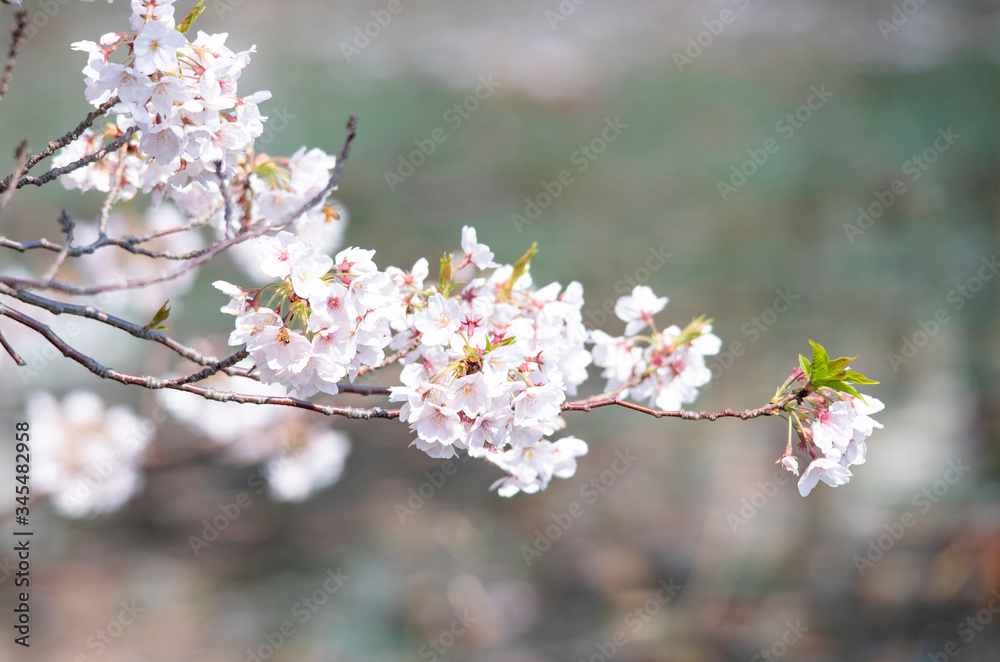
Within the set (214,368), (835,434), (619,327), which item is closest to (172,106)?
(214,368)

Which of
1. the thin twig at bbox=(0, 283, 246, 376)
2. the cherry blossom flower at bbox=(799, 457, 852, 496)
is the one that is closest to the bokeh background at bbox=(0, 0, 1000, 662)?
the thin twig at bbox=(0, 283, 246, 376)

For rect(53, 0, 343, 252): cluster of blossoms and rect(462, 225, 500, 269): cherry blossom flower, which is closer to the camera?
rect(53, 0, 343, 252): cluster of blossoms

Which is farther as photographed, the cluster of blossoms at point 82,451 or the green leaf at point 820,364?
the cluster of blossoms at point 82,451

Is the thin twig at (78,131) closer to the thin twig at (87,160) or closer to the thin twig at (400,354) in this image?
the thin twig at (87,160)

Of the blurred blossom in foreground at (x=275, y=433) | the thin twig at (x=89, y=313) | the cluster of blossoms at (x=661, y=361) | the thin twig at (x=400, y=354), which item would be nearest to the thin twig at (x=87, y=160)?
the thin twig at (x=89, y=313)

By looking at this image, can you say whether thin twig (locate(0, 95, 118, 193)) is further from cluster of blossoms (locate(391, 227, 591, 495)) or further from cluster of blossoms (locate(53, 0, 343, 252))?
cluster of blossoms (locate(391, 227, 591, 495))

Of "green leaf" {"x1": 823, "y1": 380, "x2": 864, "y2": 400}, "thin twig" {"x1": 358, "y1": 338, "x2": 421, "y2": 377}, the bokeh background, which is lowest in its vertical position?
"green leaf" {"x1": 823, "y1": 380, "x2": 864, "y2": 400}

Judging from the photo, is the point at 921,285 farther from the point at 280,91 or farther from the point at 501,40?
the point at 280,91
